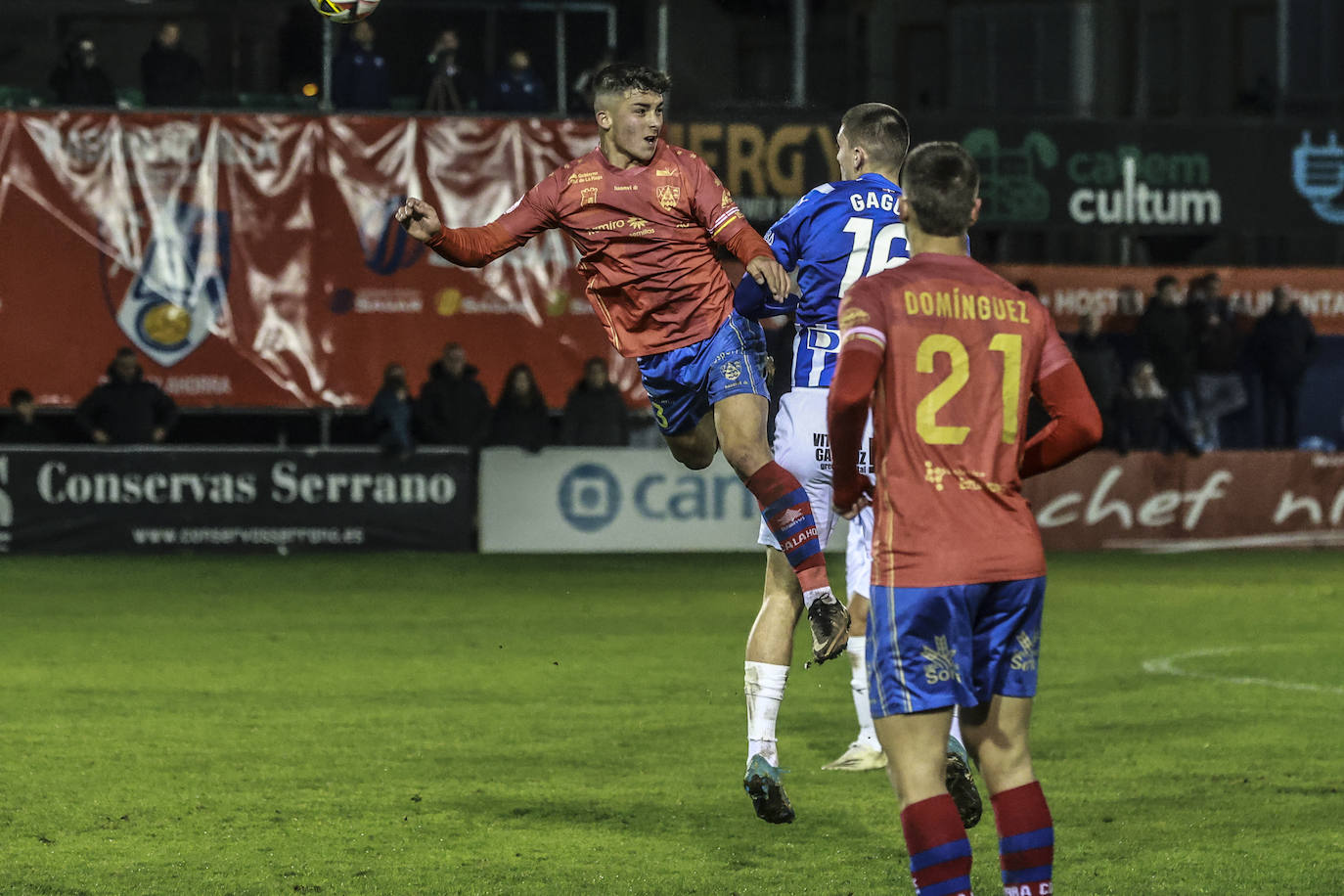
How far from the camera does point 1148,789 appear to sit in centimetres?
790

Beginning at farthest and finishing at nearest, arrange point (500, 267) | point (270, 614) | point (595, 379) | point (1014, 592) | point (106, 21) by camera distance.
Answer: point (106, 21) < point (500, 267) < point (595, 379) < point (270, 614) < point (1014, 592)

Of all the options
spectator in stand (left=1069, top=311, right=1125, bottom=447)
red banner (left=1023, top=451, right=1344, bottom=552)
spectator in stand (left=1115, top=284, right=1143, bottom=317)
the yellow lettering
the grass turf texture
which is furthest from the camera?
spectator in stand (left=1115, top=284, right=1143, bottom=317)

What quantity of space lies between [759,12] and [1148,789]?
99.4 feet

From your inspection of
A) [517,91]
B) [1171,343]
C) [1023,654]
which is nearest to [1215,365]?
[1171,343]

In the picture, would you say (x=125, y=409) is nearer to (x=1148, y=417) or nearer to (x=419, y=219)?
(x=1148, y=417)

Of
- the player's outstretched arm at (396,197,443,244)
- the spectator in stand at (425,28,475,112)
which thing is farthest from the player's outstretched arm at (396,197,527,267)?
the spectator in stand at (425,28,475,112)

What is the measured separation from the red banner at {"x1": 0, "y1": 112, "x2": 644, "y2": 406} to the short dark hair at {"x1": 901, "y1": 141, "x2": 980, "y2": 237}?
1684 centimetres

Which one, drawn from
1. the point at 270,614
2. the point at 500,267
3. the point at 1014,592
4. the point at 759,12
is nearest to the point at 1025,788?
the point at 1014,592

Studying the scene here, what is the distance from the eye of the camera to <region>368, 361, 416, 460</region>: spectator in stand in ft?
65.0

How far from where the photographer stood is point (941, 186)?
15.7 ft

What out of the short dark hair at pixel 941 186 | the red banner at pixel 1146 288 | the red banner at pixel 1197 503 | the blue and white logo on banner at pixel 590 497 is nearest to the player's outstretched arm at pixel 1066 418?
the short dark hair at pixel 941 186

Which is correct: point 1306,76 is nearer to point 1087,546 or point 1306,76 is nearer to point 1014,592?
point 1087,546

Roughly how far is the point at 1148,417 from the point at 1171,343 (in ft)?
3.72

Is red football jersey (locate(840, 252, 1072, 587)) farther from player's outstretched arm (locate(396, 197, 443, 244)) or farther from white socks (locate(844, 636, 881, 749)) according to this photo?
white socks (locate(844, 636, 881, 749))
